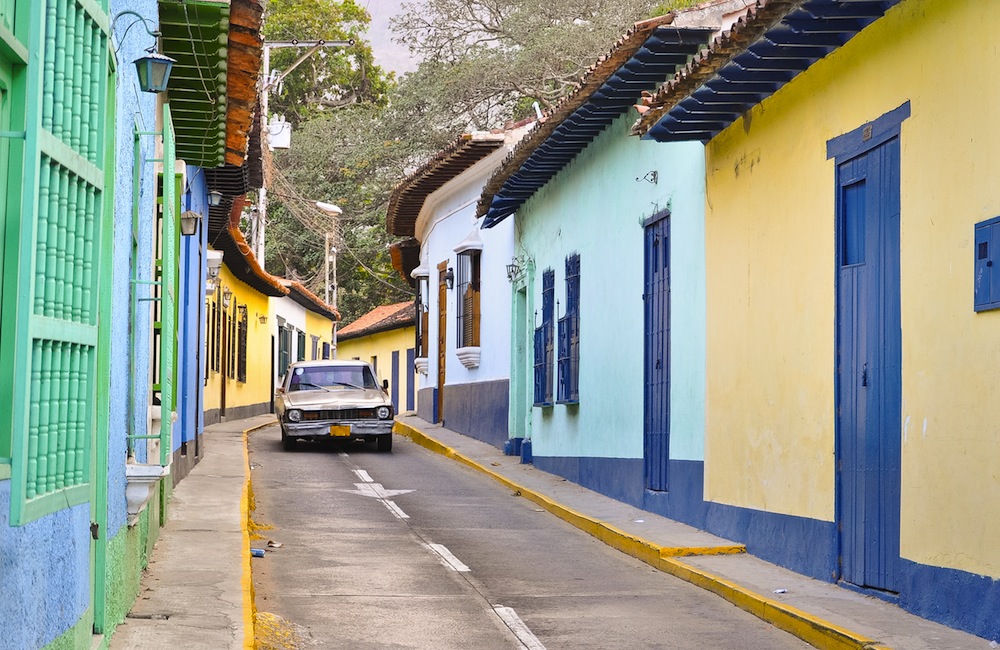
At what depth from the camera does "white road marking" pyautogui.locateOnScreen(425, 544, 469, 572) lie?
10.6 meters

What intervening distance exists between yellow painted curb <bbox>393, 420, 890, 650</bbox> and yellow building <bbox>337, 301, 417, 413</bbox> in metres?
22.4

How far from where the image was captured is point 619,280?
49.2 ft

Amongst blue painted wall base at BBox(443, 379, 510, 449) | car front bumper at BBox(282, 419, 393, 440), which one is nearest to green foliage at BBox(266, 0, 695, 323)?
blue painted wall base at BBox(443, 379, 510, 449)

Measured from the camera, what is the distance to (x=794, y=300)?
10.1 meters

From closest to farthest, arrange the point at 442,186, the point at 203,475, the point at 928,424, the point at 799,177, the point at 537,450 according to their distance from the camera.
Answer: the point at 928,424, the point at 799,177, the point at 203,475, the point at 537,450, the point at 442,186

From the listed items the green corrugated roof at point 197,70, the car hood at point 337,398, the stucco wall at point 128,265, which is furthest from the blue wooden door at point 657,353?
the car hood at point 337,398

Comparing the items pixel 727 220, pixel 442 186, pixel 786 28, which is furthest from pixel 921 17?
pixel 442 186

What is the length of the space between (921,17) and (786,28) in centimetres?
102

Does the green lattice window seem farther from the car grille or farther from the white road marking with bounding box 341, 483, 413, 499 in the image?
the car grille

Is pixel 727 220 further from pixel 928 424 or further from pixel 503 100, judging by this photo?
pixel 503 100

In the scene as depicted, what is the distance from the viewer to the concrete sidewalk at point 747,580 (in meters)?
7.45

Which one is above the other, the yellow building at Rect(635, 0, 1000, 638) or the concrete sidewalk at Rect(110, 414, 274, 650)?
the yellow building at Rect(635, 0, 1000, 638)

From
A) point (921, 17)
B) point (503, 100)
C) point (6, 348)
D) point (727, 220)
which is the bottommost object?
point (6, 348)

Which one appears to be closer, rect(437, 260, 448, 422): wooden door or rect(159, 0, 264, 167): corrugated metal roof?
rect(159, 0, 264, 167): corrugated metal roof
